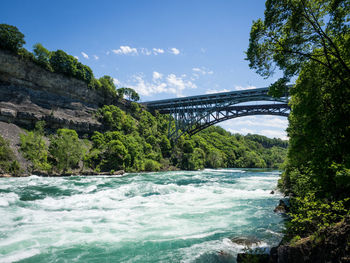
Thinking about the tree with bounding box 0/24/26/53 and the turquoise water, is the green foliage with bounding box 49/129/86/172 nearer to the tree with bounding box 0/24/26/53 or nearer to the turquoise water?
the turquoise water

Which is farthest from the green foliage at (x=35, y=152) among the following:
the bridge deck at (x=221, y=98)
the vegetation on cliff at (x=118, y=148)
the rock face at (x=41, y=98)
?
the bridge deck at (x=221, y=98)

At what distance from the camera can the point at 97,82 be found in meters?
37.0

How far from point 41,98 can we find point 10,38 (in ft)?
27.6

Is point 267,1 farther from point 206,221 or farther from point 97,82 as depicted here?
point 97,82

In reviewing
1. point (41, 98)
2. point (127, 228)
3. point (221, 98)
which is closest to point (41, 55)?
point (41, 98)

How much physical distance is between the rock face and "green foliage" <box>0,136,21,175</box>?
307 inches

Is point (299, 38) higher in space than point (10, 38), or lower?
lower

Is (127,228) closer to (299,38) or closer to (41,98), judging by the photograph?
(299,38)

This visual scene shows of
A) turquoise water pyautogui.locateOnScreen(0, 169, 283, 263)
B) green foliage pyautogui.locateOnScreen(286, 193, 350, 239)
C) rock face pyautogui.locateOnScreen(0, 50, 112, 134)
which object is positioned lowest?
turquoise water pyautogui.locateOnScreen(0, 169, 283, 263)

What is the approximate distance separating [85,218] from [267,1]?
875cm

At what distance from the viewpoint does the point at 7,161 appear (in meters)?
16.8

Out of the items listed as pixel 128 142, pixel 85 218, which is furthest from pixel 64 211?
pixel 128 142

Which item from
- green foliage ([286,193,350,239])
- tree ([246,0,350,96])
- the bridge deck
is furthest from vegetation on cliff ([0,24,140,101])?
green foliage ([286,193,350,239])

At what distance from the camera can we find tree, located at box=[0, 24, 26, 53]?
25.0m
